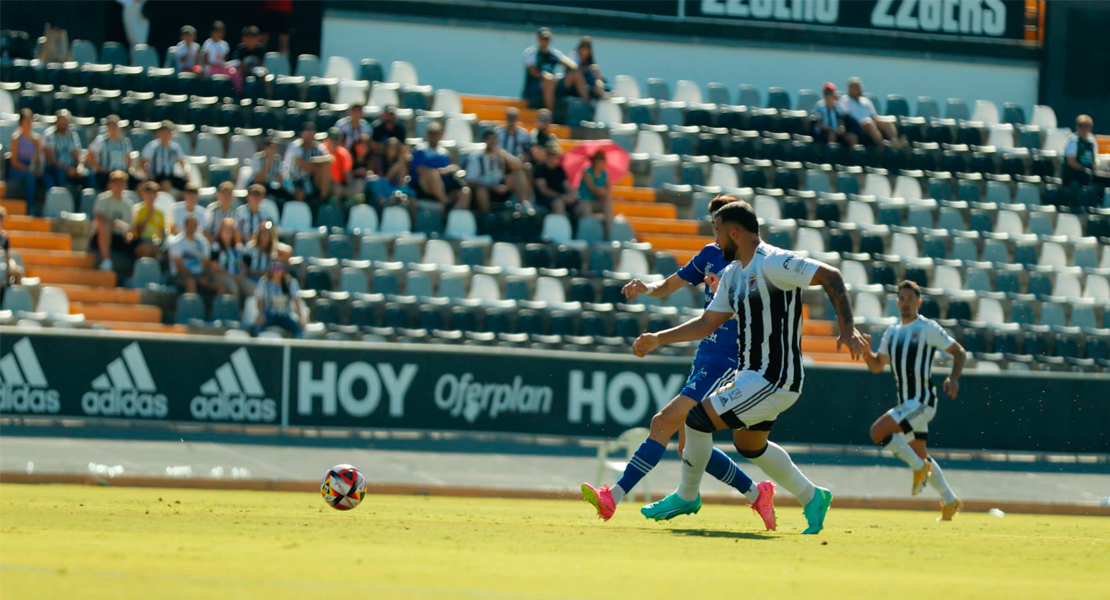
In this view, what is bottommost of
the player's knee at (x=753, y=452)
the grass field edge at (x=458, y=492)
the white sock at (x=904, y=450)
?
the grass field edge at (x=458, y=492)

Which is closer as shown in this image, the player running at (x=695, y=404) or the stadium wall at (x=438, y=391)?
the player running at (x=695, y=404)

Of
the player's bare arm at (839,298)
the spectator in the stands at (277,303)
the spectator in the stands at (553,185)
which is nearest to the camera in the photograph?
the player's bare arm at (839,298)

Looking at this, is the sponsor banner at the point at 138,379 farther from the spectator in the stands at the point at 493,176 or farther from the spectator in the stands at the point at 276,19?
the spectator in the stands at the point at 276,19

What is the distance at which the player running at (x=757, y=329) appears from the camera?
9.66m

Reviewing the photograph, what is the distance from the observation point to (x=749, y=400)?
9.93 metres

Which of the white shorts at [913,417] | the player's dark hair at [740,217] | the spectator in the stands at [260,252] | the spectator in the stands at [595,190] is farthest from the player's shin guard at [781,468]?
the spectator in the stands at [595,190]

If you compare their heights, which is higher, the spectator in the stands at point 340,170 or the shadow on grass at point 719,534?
the spectator in the stands at point 340,170

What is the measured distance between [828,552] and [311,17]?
2145cm

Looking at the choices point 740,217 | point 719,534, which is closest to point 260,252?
point 719,534

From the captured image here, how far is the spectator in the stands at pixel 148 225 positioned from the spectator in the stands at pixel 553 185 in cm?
587

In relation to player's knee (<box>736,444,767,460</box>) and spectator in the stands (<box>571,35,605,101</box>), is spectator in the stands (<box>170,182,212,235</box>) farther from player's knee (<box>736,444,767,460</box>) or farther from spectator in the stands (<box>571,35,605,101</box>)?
player's knee (<box>736,444,767,460</box>)

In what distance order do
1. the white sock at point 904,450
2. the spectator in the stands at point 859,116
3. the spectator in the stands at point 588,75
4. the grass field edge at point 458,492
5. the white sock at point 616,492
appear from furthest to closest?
the spectator in the stands at point 859,116, the spectator in the stands at point 588,75, the grass field edge at point 458,492, the white sock at point 904,450, the white sock at point 616,492

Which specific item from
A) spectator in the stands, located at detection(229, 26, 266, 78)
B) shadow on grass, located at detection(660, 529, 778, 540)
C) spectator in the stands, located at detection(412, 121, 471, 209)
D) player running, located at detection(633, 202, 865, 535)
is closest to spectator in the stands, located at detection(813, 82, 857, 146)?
spectator in the stands, located at detection(412, 121, 471, 209)

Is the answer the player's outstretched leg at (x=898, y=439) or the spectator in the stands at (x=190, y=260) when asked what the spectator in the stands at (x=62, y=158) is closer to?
the spectator in the stands at (x=190, y=260)
